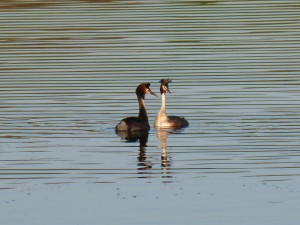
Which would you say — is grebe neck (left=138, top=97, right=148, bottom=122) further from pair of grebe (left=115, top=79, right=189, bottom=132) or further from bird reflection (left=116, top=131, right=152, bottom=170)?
bird reflection (left=116, top=131, right=152, bottom=170)

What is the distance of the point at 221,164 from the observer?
56.9 feet

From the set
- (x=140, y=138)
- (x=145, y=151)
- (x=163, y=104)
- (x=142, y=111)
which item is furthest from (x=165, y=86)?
(x=145, y=151)

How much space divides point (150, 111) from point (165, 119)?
2.23 m

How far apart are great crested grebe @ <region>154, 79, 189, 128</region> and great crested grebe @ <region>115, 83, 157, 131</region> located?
0.66ft

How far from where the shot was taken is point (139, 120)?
69.6 feet

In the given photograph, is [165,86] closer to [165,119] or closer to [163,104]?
[163,104]

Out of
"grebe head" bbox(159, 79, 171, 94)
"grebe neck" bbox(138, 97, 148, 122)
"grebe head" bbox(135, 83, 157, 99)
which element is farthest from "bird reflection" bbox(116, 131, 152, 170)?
"grebe head" bbox(159, 79, 171, 94)

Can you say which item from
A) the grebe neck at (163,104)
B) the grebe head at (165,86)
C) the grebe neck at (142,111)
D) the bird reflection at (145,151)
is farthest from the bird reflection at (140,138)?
the grebe head at (165,86)

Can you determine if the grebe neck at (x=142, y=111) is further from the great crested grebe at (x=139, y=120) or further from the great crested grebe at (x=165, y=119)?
the great crested grebe at (x=165, y=119)

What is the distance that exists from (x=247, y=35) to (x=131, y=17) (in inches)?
122

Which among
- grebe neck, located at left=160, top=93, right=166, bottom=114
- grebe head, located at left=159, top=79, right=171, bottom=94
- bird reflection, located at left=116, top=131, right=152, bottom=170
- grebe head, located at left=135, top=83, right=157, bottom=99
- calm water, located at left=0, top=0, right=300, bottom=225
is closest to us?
calm water, located at left=0, top=0, right=300, bottom=225

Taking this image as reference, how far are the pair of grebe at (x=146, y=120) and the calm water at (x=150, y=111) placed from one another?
0.55ft

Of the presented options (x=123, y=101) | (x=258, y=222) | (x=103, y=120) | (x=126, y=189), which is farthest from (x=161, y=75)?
(x=258, y=222)

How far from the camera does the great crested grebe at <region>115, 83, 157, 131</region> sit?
20.7 m
